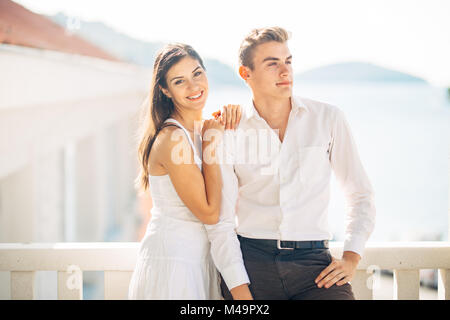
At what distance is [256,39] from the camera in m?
1.85

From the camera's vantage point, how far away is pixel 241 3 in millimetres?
5441

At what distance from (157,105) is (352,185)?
89 cm

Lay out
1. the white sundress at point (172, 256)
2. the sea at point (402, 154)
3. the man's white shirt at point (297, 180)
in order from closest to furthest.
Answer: the white sundress at point (172, 256) < the man's white shirt at point (297, 180) < the sea at point (402, 154)

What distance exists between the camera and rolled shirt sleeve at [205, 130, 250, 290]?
1.65 m

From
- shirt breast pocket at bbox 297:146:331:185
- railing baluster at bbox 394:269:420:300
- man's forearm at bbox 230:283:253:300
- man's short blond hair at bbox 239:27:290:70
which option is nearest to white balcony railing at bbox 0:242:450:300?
railing baluster at bbox 394:269:420:300

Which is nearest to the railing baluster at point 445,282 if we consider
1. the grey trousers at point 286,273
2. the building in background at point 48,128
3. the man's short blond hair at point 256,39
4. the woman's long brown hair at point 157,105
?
the grey trousers at point 286,273

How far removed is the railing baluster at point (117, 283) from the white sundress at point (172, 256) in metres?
0.16

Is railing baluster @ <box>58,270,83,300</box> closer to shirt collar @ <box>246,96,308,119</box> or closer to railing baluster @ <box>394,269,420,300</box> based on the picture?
shirt collar @ <box>246,96,308,119</box>

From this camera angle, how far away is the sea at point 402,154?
48.2 ft

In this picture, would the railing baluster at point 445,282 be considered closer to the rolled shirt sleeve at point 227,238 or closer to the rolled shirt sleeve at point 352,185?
the rolled shirt sleeve at point 352,185

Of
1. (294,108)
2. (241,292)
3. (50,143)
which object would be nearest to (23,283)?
(241,292)

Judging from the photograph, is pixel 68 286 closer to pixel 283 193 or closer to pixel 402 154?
pixel 283 193

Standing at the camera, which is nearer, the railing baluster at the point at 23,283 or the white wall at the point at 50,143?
the railing baluster at the point at 23,283

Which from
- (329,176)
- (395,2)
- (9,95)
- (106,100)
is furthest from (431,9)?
(106,100)
